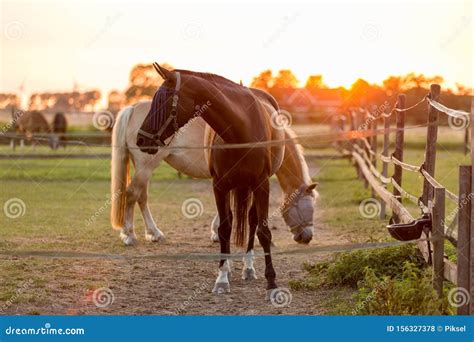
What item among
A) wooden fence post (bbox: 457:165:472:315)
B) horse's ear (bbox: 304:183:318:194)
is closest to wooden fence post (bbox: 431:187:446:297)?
wooden fence post (bbox: 457:165:472:315)

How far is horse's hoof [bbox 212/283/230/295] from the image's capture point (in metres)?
5.96

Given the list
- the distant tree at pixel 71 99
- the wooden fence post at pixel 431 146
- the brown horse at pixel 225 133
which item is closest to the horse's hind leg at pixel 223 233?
the brown horse at pixel 225 133

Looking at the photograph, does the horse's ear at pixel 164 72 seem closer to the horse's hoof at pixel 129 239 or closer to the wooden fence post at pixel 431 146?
the wooden fence post at pixel 431 146

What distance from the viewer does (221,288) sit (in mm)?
5977

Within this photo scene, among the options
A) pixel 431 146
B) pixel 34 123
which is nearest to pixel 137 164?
pixel 431 146

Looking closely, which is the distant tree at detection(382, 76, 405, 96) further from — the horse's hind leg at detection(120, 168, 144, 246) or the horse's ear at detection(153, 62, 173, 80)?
the horse's ear at detection(153, 62, 173, 80)

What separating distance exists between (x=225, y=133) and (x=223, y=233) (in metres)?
0.88

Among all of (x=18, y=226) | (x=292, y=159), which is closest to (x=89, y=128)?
(x=18, y=226)

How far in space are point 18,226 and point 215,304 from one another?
4.96 m

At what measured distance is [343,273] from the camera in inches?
237

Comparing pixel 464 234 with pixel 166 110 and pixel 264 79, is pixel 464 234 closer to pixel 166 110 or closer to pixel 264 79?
pixel 166 110

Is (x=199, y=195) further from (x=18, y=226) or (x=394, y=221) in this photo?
(x=394, y=221)

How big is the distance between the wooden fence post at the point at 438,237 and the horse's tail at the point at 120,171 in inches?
171

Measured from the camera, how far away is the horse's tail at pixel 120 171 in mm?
8273
